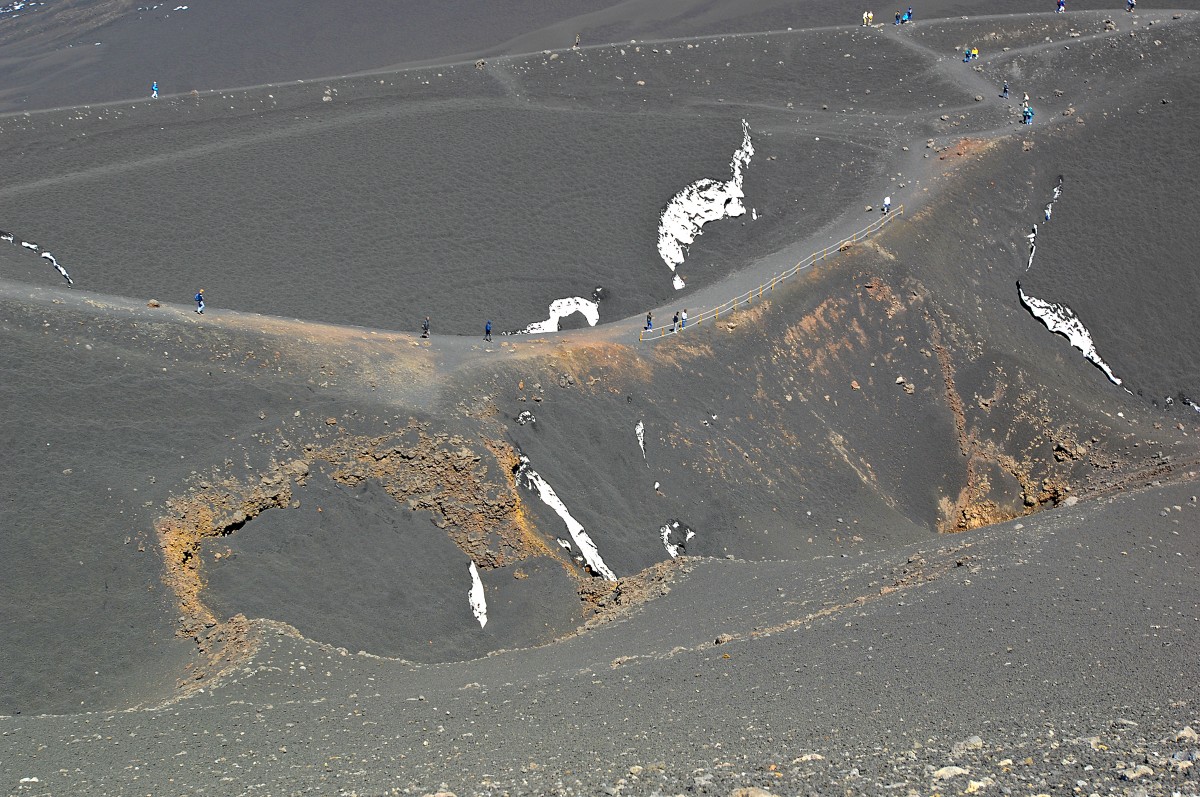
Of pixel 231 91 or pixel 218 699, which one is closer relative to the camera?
pixel 218 699

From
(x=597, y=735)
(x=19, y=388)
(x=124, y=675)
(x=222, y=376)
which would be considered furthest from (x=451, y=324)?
(x=597, y=735)

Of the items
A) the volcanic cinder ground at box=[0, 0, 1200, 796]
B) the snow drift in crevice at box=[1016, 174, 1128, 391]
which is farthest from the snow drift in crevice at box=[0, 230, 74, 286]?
the snow drift in crevice at box=[1016, 174, 1128, 391]

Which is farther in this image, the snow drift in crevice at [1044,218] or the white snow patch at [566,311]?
the snow drift in crevice at [1044,218]

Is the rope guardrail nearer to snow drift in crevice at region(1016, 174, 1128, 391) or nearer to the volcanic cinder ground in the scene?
the volcanic cinder ground

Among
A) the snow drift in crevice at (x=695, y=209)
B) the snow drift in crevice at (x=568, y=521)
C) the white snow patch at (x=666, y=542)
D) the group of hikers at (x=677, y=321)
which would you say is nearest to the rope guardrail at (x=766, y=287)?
the group of hikers at (x=677, y=321)

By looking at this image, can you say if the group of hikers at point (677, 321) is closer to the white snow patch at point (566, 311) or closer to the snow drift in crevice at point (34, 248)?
the white snow patch at point (566, 311)

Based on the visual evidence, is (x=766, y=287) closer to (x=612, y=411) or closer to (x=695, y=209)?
(x=695, y=209)

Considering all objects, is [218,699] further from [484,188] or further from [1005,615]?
[484,188]
